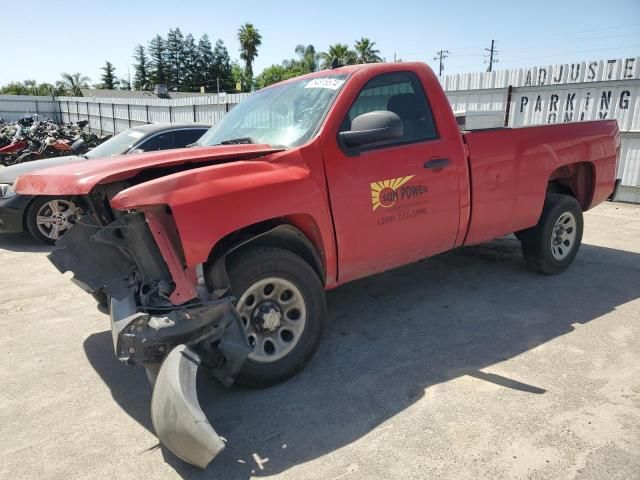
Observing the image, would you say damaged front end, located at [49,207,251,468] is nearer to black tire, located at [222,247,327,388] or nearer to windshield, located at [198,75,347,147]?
black tire, located at [222,247,327,388]

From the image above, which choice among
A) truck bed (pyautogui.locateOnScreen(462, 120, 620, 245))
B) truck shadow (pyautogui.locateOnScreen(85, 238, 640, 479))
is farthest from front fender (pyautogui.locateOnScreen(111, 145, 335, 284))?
truck bed (pyautogui.locateOnScreen(462, 120, 620, 245))

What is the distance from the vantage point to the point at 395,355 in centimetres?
357

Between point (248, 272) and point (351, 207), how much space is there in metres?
0.91

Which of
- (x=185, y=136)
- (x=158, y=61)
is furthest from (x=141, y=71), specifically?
(x=185, y=136)

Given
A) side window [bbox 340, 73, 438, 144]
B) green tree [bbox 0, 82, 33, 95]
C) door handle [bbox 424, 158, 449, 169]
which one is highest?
green tree [bbox 0, 82, 33, 95]

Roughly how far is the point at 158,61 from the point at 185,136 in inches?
3714

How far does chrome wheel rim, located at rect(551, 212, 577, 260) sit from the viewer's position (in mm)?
5152

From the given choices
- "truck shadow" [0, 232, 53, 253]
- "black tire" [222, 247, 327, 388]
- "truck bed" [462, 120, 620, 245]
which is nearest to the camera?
"black tire" [222, 247, 327, 388]

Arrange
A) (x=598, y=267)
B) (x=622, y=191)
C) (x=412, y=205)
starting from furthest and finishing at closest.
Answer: (x=622, y=191) → (x=598, y=267) → (x=412, y=205)

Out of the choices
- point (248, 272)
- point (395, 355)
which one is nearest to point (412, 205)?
point (395, 355)

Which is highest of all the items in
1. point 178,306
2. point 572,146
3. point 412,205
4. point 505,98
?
point 505,98

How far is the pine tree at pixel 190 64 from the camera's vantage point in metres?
91.2

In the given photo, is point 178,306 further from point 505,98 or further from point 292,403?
point 505,98

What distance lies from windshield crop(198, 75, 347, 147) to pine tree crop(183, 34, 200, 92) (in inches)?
3687
